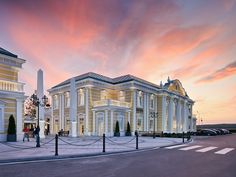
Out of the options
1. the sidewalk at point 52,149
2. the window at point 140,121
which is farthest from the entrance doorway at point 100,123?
the sidewalk at point 52,149

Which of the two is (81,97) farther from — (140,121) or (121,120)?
(140,121)

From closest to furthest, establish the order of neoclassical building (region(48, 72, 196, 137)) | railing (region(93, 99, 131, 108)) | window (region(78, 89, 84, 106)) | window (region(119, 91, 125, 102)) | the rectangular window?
railing (region(93, 99, 131, 108))
neoclassical building (region(48, 72, 196, 137))
the rectangular window
window (region(78, 89, 84, 106))
window (region(119, 91, 125, 102))

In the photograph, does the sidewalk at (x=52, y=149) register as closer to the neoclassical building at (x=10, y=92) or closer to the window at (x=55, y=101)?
the neoclassical building at (x=10, y=92)

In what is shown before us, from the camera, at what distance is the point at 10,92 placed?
75.6 feet

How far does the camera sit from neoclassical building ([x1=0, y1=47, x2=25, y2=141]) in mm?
22703

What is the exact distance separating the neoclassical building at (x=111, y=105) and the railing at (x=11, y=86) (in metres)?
8.40

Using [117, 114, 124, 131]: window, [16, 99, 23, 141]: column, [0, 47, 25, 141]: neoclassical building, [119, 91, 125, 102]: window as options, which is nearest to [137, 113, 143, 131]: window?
[119, 91, 125, 102]: window

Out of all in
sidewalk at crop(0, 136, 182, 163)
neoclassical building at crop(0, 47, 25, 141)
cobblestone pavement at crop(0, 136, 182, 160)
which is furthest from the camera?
neoclassical building at crop(0, 47, 25, 141)

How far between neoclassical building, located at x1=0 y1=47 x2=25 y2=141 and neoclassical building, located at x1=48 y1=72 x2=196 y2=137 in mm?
7391

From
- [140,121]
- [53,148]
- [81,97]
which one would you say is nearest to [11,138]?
[53,148]

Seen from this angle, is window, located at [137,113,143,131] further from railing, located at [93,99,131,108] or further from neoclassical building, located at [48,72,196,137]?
railing, located at [93,99,131,108]

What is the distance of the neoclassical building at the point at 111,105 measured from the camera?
37.4m

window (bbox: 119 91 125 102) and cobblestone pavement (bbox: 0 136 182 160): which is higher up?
window (bbox: 119 91 125 102)

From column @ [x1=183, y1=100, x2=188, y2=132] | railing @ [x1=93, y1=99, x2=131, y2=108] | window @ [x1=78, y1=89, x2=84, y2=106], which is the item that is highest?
window @ [x1=78, y1=89, x2=84, y2=106]
